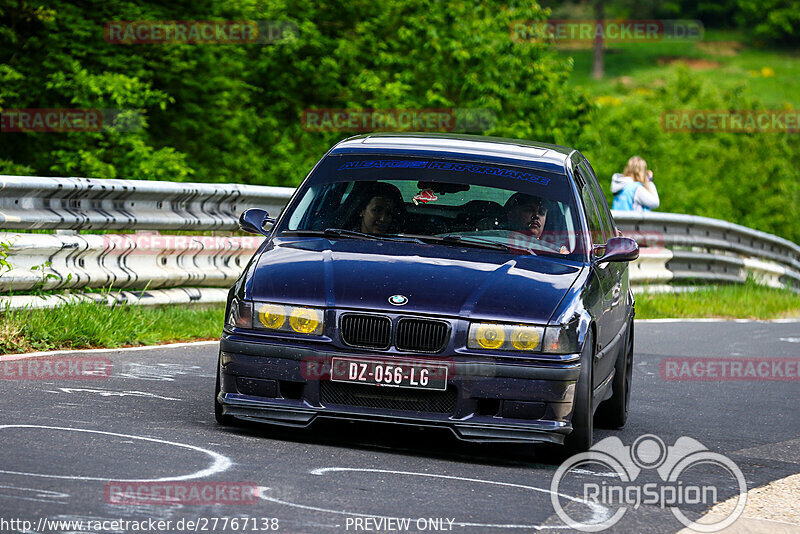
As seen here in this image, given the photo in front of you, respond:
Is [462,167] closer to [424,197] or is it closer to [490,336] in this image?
[424,197]

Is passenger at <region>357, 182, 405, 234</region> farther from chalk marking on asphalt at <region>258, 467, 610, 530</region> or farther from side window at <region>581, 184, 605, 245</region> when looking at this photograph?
chalk marking on asphalt at <region>258, 467, 610, 530</region>

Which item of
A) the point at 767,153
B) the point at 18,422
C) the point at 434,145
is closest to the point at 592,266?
the point at 434,145

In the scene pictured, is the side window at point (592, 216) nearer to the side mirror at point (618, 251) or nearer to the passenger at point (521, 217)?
the side mirror at point (618, 251)

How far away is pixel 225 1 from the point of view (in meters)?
28.8

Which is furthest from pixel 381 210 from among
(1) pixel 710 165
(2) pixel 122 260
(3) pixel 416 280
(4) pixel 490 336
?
(1) pixel 710 165

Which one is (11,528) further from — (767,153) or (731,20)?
(731,20)

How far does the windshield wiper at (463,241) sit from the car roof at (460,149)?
685 mm

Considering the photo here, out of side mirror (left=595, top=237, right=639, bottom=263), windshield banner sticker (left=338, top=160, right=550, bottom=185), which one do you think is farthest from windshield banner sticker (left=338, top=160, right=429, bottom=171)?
side mirror (left=595, top=237, right=639, bottom=263)

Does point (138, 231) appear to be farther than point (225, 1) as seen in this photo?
No

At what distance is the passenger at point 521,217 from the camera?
722cm

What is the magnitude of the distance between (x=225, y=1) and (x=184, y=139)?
325cm

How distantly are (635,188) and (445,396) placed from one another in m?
11.1

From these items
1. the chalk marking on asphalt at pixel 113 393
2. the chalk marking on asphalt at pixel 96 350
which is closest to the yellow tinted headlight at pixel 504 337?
the chalk marking on asphalt at pixel 113 393

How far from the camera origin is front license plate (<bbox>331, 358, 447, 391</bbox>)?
6094 mm
